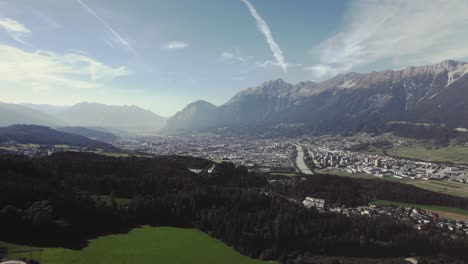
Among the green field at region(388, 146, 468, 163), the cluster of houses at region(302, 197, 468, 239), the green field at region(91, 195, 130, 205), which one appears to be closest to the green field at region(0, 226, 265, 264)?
the green field at region(91, 195, 130, 205)

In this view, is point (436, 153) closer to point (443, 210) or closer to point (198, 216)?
point (443, 210)

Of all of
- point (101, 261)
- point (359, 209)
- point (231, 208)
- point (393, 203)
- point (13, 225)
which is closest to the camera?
point (101, 261)

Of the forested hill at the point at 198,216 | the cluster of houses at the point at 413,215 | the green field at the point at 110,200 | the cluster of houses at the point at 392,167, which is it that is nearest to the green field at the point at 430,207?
the forested hill at the point at 198,216

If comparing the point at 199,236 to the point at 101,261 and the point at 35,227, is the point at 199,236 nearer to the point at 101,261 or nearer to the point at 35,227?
the point at 101,261

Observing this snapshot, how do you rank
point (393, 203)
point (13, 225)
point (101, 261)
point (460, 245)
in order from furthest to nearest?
point (393, 203)
point (460, 245)
point (13, 225)
point (101, 261)

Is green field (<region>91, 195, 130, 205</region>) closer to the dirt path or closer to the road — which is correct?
the dirt path

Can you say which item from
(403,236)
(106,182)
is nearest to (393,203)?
(403,236)
